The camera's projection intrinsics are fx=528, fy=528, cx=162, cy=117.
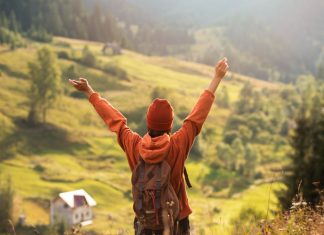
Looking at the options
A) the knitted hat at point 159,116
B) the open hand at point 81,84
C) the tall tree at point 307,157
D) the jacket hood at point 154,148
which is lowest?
the jacket hood at point 154,148

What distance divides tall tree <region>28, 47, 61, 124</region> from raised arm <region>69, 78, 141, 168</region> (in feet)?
279

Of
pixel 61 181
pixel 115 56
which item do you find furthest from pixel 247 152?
pixel 115 56

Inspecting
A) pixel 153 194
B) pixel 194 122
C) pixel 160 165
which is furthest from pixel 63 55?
pixel 153 194

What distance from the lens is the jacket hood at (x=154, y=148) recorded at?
526cm

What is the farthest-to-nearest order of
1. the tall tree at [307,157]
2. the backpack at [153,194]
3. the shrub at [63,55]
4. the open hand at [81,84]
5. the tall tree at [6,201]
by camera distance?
the shrub at [63,55]
the tall tree at [6,201]
the tall tree at [307,157]
the open hand at [81,84]
the backpack at [153,194]

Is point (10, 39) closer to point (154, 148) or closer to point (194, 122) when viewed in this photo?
point (194, 122)

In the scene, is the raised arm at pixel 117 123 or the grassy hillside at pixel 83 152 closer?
the raised arm at pixel 117 123

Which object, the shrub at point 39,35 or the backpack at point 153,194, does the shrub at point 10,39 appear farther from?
the backpack at point 153,194

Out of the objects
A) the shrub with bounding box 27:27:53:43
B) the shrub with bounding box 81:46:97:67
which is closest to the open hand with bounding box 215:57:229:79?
the shrub with bounding box 81:46:97:67

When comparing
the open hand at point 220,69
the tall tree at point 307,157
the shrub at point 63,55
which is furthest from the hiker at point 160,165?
the shrub at point 63,55

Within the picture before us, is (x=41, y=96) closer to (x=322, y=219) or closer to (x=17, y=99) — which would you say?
(x=17, y=99)

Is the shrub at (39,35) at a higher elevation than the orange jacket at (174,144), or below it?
higher

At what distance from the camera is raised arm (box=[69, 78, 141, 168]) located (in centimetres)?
572

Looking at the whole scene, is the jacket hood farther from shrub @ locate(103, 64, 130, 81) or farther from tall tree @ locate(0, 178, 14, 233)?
shrub @ locate(103, 64, 130, 81)
